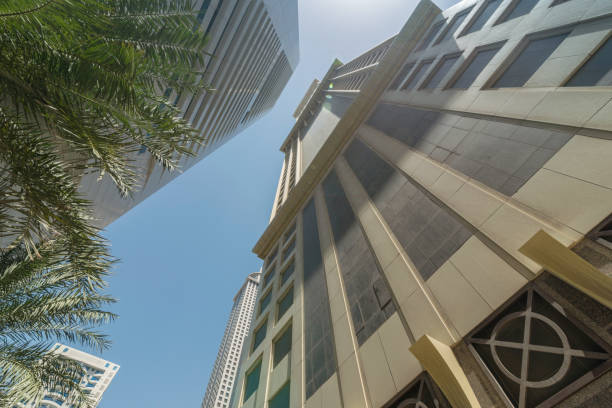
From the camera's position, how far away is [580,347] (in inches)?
165

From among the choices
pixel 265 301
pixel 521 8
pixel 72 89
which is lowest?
pixel 265 301

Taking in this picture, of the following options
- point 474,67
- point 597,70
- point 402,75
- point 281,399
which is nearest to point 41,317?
point 281,399

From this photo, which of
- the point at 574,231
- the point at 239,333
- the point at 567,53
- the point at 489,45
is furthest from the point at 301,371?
the point at 239,333

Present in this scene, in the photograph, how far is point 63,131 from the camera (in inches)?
209

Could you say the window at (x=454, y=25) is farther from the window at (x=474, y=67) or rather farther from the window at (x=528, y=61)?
the window at (x=528, y=61)

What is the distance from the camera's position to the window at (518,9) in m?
12.1

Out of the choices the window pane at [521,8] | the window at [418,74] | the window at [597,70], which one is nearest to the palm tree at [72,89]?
the window at [597,70]

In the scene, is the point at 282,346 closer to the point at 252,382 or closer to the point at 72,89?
the point at 252,382

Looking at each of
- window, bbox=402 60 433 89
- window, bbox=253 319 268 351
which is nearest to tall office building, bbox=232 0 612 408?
window, bbox=253 319 268 351

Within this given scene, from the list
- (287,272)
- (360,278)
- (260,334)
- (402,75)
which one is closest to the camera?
(360,278)

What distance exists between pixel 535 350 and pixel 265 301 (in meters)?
18.4

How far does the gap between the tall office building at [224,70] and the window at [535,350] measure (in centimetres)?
1233

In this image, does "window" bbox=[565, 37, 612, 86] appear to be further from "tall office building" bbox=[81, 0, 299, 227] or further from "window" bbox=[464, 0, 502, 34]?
"tall office building" bbox=[81, 0, 299, 227]

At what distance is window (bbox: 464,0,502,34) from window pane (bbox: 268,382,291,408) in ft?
70.2
